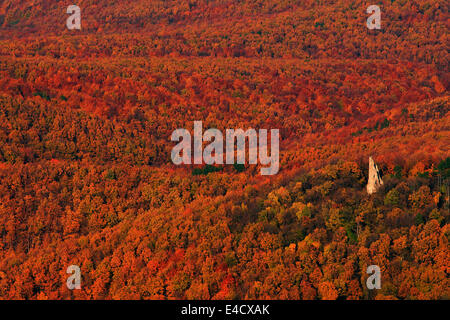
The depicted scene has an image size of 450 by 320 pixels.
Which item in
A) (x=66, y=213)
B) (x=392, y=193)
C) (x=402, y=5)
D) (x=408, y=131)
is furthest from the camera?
(x=402, y=5)

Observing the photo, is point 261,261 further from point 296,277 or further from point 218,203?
point 218,203
